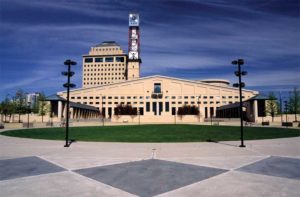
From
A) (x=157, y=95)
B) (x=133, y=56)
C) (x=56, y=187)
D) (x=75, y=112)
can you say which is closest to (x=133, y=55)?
(x=133, y=56)

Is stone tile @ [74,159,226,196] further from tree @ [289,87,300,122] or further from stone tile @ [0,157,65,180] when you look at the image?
tree @ [289,87,300,122]

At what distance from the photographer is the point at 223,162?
9.62 meters

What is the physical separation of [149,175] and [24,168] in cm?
477

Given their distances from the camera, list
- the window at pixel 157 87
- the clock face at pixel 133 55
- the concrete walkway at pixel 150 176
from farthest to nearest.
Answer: the clock face at pixel 133 55, the window at pixel 157 87, the concrete walkway at pixel 150 176

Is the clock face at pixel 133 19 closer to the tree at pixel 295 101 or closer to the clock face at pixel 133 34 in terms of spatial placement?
the clock face at pixel 133 34

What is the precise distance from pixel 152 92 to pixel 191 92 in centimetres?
1886

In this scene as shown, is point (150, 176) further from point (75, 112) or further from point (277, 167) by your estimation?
point (75, 112)

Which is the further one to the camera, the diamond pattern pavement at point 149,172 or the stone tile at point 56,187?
the diamond pattern pavement at point 149,172

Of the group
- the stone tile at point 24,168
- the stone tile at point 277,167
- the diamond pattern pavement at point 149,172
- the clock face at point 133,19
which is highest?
→ the clock face at point 133,19

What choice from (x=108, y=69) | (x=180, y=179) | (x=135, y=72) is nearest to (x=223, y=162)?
(x=180, y=179)

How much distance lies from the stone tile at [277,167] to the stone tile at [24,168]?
703cm

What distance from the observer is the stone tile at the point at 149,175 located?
623cm

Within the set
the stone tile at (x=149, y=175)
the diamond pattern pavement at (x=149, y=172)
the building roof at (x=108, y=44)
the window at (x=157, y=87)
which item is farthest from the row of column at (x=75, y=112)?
the building roof at (x=108, y=44)

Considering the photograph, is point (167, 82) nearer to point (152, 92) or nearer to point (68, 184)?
point (152, 92)
